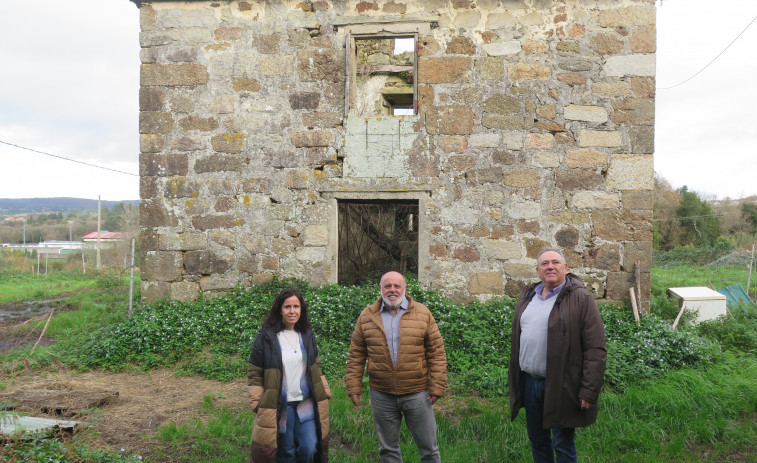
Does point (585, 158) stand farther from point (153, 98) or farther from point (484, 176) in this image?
point (153, 98)

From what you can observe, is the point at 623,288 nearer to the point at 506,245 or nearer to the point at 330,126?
the point at 506,245

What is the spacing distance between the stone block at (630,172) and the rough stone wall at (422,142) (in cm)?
2

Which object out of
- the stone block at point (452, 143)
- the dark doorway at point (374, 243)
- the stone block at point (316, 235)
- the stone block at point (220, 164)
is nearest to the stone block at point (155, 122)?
the stone block at point (220, 164)

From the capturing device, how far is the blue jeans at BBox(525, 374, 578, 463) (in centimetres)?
312

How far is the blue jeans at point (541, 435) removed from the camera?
3.12m

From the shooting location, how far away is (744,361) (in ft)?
18.6

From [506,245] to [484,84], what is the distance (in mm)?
2073

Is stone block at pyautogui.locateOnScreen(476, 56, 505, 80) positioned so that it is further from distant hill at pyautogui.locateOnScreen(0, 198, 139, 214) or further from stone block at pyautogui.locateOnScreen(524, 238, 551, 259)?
distant hill at pyautogui.locateOnScreen(0, 198, 139, 214)

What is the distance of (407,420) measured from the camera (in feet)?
10.8

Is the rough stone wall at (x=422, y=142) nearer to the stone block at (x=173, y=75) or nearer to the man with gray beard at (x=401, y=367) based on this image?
the stone block at (x=173, y=75)

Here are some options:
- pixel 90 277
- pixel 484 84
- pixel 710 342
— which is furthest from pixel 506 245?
pixel 90 277

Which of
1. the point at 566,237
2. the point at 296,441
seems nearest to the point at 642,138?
the point at 566,237

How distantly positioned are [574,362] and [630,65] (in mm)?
4884

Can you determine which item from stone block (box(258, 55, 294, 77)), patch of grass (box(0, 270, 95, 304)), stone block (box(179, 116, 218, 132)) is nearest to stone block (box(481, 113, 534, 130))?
stone block (box(258, 55, 294, 77))
